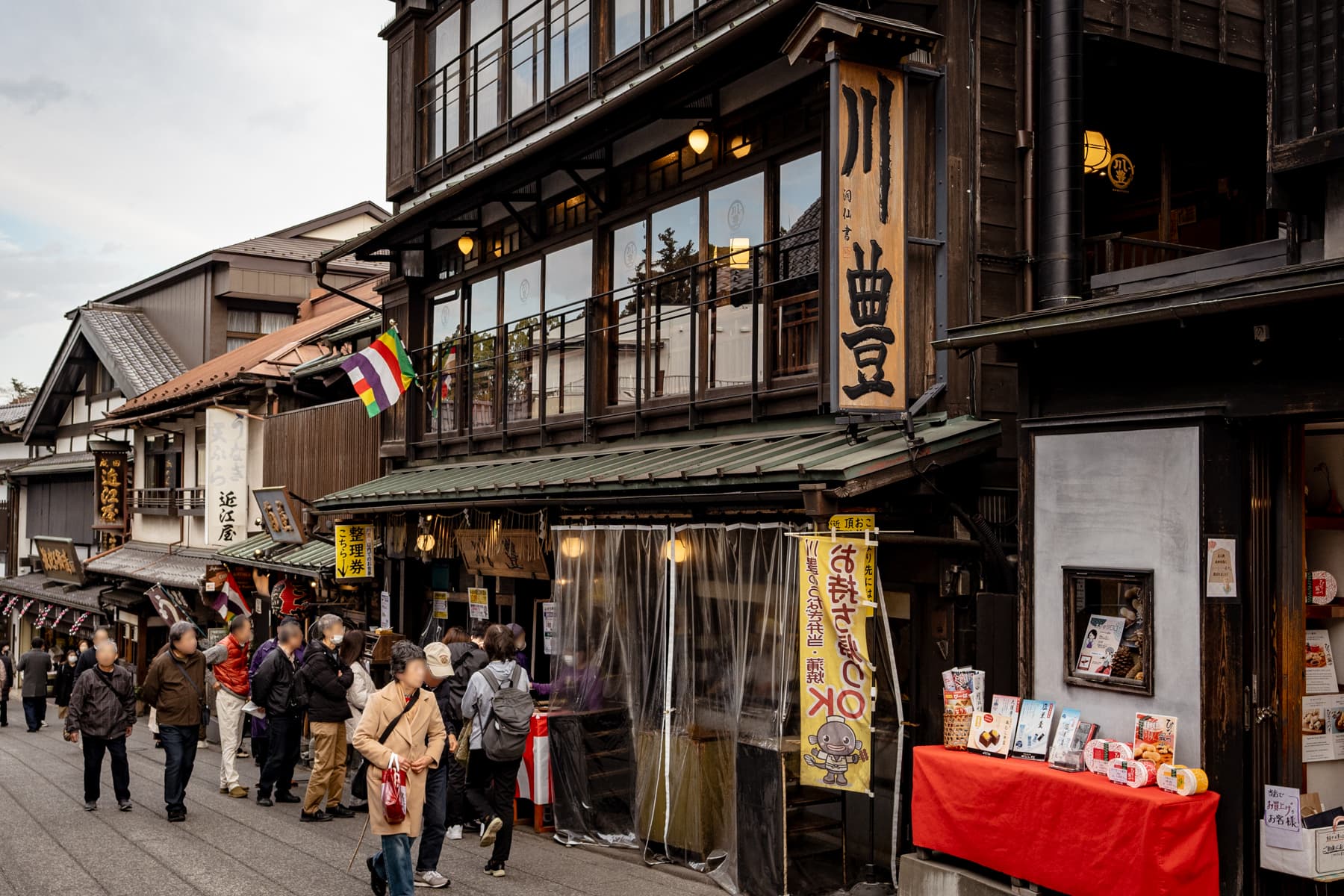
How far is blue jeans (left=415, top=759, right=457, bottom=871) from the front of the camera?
9.54 m

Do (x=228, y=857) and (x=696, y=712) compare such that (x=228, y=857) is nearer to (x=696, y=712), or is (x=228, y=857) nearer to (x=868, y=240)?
(x=696, y=712)

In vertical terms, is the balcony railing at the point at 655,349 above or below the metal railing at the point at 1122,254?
below

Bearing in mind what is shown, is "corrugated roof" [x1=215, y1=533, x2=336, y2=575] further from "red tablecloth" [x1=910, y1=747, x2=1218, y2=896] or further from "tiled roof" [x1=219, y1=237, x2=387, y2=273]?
"tiled roof" [x1=219, y1=237, x2=387, y2=273]

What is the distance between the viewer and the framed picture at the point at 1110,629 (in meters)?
7.96

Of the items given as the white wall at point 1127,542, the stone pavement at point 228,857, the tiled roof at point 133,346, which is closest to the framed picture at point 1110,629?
the white wall at point 1127,542

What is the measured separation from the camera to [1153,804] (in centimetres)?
734

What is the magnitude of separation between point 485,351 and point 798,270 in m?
7.46

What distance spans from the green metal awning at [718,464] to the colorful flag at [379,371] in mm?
1962

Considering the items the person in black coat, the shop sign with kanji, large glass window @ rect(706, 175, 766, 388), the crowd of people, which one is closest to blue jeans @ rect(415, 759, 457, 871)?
the crowd of people

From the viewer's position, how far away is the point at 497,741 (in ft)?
33.6

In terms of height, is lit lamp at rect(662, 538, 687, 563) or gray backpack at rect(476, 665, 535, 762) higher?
lit lamp at rect(662, 538, 687, 563)

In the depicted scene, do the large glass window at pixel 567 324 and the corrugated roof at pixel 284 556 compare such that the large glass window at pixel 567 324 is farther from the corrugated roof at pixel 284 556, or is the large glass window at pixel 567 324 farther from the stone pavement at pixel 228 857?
the corrugated roof at pixel 284 556

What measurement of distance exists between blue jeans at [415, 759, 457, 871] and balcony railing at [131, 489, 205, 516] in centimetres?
2061

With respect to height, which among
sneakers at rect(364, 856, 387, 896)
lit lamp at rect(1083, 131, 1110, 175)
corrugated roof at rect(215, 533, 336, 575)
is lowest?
sneakers at rect(364, 856, 387, 896)
